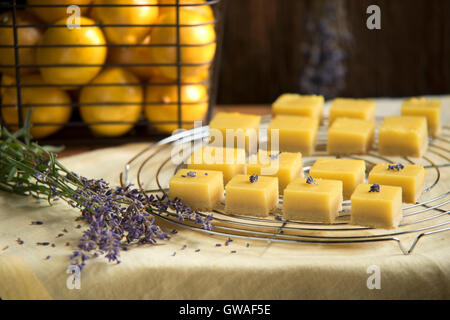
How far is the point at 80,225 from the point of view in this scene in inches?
41.5

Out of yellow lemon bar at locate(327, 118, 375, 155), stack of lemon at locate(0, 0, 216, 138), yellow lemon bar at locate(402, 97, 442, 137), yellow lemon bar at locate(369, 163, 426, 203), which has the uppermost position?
stack of lemon at locate(0, 0, 216, 138)

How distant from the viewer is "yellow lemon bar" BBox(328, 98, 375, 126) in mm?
1538

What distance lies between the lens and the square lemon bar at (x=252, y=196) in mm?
1073

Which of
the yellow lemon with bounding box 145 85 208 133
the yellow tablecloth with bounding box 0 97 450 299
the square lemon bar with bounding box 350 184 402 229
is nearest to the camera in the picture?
the yellow tablecloth with bounding box 0 97 450 299

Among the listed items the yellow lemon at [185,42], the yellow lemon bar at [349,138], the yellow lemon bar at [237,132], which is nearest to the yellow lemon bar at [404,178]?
the yellow lemon bar at [349,138]

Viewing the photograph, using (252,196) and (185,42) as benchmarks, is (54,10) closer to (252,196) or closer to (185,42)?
(185,42)

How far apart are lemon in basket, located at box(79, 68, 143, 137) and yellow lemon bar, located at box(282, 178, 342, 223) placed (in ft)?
1.90

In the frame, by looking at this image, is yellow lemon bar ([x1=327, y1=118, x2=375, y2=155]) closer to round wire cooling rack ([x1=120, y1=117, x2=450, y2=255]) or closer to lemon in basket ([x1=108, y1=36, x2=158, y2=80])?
round wire cooling rack ([x1=120, y1=117, x2=450, y2=255])

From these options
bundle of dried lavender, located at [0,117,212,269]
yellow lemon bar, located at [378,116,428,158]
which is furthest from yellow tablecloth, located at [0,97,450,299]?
yellow lemon bar, located at [378,116,428,158]

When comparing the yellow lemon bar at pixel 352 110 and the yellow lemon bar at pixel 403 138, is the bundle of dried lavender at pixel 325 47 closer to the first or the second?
the yellow lemon bar at pixel 352 110

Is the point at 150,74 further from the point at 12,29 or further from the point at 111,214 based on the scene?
the point at 111,214

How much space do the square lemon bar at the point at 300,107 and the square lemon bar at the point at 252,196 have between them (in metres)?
0.46

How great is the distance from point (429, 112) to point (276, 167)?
1.85 ft

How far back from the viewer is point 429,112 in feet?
5.01
